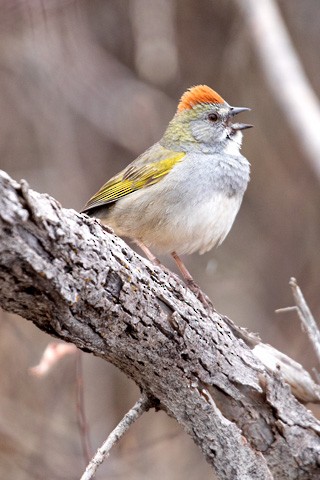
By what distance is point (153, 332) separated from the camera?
2.53m

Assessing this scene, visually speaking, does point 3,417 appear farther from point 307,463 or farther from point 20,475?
point 307,463

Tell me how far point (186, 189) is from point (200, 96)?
2.99 feet

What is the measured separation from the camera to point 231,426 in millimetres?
2799

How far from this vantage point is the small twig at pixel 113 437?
7.82 ft

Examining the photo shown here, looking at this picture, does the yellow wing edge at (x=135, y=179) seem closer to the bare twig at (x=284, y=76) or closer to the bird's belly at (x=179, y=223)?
the bird's belly at (x=179, y=223)

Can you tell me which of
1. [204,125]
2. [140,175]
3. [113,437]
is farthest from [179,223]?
[113,437]

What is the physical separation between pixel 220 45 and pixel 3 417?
400 cm

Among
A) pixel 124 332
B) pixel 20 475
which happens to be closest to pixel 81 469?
pixel 20 475

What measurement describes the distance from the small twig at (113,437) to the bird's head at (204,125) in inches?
81.0

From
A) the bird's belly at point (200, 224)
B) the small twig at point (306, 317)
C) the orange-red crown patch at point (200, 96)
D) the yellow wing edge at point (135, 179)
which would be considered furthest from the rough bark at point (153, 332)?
the orange-red crown patch at point (200, 96)

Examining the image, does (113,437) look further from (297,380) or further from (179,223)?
(179,223)

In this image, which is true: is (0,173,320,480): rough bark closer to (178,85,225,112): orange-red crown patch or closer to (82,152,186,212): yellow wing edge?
(82,152,186,212): yellow wing edge

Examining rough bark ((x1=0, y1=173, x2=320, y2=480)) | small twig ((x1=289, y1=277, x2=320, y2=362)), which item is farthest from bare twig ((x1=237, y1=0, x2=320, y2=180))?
rough bark ((x1=0, y1=173, x2=320, y2=480))

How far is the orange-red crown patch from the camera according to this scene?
4.61m
